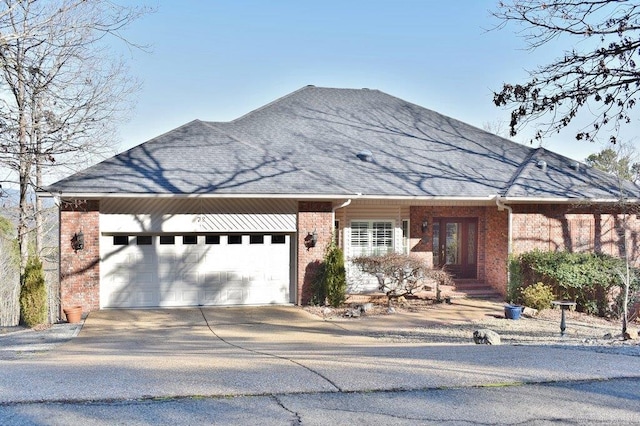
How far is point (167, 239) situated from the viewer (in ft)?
48.5

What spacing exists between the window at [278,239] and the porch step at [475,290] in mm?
5871

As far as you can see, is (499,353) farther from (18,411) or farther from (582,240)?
(582,240)

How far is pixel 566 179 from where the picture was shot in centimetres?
1780

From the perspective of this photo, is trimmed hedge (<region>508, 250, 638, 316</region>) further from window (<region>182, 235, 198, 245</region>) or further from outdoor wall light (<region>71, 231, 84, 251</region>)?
outdoor wall light (<region>71, 231, 84, 251</region>)

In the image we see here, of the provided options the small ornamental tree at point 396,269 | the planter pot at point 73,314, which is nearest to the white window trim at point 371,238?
the small ornamental tree at point 396,269

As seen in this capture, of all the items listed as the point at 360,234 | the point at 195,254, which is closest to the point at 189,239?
the point at 195,254

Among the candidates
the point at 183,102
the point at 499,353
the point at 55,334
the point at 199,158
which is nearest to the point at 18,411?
the point at 499,353

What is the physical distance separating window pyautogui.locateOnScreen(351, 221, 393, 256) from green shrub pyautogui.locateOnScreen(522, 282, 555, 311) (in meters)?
4.21

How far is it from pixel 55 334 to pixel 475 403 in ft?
31.4

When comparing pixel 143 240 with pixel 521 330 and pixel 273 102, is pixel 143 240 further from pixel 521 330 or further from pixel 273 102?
pixel 521 330

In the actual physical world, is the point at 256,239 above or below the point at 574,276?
above

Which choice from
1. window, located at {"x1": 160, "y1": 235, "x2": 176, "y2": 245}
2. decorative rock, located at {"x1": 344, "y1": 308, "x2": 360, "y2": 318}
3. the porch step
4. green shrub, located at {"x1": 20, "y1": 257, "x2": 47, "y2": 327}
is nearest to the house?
window, located at {"x1": 160, "y1": 235, "x2": 176, "y2": 245}

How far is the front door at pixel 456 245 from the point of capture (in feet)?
61.3

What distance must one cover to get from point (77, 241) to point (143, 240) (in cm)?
155
